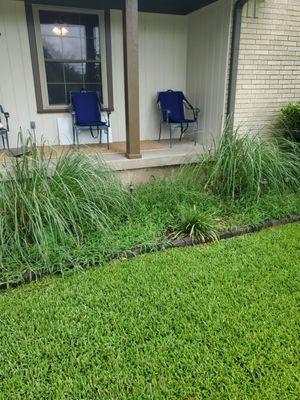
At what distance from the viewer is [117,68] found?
502cm

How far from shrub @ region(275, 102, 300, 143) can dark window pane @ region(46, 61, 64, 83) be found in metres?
3.48

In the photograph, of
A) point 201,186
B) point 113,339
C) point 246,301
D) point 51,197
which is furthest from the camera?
point 201,186

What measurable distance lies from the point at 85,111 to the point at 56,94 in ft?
1.78

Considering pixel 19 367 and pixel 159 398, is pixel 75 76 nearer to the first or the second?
pixel 19 367

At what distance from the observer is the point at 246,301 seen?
2107mm

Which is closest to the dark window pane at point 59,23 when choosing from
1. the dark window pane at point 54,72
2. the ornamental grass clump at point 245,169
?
the dark window pane at point 54,72

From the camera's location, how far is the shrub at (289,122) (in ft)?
14.9

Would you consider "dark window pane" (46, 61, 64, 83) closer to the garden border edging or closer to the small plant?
the small plant

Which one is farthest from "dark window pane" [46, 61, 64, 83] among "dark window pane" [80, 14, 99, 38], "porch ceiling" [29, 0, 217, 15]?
"porch ceiling" [29, 0, 217, 15]

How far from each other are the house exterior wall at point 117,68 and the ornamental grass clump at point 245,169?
219 centimetres

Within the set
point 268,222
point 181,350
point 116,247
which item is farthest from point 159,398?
point 268,222

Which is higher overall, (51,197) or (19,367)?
(51,197)

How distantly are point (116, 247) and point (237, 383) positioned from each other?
1453 mm

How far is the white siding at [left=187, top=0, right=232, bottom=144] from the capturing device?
173 inches
